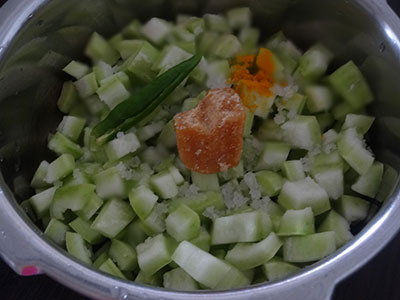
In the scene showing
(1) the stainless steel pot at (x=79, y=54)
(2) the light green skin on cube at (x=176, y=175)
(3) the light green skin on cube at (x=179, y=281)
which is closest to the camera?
(1) the stainless steel pot at (x=79, y=54)

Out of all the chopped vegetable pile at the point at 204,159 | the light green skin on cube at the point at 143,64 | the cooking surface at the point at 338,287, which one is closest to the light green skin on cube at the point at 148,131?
the chopped vegetable pile at the point at 204,159

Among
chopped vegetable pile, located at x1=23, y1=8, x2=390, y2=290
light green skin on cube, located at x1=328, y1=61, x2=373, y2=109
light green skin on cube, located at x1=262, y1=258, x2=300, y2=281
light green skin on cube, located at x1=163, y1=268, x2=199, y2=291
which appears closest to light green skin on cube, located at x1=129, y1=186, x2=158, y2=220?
chopped vegetable pile, located at x1=23, y1=8, x2=390, y2=290

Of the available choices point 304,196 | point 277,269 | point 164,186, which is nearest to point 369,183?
point 304,196

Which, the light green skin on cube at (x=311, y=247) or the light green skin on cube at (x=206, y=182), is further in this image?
the light green skin on cube at (x=206, y=182)

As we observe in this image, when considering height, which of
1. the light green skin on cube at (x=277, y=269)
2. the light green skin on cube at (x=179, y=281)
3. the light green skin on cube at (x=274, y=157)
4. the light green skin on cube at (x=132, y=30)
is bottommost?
the light green skin on cube at (x=277, y=269)

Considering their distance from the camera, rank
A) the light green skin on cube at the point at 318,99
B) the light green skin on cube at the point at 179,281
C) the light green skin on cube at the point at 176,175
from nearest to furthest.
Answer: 1. the light green skin on cube at the point at 179,281
2. the light green skin on cube at the point at 176,175
3. the light green skin on cube at the point at 318,99

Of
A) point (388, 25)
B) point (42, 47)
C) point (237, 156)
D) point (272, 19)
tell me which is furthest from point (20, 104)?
point (388, 25)

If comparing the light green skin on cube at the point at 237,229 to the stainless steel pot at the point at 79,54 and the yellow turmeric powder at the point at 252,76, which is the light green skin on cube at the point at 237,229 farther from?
the yellow turmeric powder at the point at 252,76
